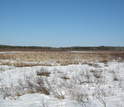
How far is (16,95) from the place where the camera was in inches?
159

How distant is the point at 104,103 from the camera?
3166 mm

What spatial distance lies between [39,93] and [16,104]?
98 cm

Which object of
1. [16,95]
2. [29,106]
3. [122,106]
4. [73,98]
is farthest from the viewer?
[16,95]

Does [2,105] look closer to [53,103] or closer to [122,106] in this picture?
[53,103]

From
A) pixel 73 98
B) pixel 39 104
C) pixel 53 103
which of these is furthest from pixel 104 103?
pixel 39 104

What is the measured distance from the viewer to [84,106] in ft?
10.2

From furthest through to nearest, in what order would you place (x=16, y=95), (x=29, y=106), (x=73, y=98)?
1. (x=16, y=95)
2. (x=73, y=98)
3. (x=29, y=106)

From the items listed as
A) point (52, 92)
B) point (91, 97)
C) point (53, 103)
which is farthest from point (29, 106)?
point (91, 97)

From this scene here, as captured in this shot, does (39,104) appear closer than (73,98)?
Yes

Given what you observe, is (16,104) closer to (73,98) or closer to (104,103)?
(73,98)

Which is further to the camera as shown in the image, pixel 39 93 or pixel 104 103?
pixel 39 93

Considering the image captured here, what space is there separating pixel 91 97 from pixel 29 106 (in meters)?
1.72

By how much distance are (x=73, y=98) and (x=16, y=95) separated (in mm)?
1783

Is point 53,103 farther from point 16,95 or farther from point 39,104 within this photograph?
point 16,95
